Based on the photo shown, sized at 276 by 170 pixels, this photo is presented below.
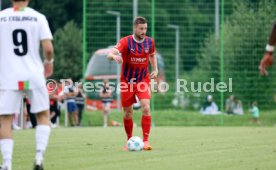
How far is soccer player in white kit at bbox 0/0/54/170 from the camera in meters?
9.53

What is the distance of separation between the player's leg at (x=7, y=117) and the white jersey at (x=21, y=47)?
11cm

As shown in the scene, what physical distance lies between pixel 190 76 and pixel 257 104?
2.92 metres

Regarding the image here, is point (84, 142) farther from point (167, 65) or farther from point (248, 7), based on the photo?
point (167, 65)

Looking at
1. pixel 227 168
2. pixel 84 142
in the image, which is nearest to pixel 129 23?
pixel 84 142

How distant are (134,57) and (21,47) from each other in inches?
205

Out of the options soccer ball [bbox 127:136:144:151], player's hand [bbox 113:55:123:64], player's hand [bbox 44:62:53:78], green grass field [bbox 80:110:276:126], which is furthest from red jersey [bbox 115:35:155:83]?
green grass field [bbox 80:110:276:126]

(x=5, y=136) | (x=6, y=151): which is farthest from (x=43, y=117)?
(x=6, y=151)

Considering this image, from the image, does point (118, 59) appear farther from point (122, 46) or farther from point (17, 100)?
point (17, 100)

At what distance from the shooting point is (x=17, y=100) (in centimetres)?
971

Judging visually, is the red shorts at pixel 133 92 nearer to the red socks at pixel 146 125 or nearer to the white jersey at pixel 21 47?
the red socks at pixel 146 125

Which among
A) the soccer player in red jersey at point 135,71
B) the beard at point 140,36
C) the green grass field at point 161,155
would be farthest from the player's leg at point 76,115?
the beard at point 140,36

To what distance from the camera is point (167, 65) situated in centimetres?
3312

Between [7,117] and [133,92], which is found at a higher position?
[7,117]

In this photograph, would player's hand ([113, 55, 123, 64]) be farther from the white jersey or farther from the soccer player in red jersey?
the white jersey
